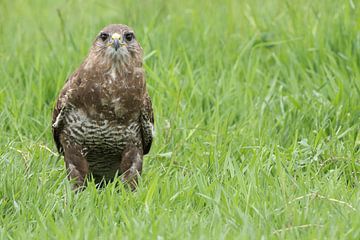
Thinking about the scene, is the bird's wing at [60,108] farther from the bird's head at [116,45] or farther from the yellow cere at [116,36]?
the yellow cere at [116,36]

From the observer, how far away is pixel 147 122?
6406 millimetres

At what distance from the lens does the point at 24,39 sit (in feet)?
29.3

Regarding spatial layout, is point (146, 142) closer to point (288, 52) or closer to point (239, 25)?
point (288, 52)

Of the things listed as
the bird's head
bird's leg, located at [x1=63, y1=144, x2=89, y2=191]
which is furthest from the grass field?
the bird's head

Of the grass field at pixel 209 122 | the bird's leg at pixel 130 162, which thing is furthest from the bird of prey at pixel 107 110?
the grass field at pixel 209 122

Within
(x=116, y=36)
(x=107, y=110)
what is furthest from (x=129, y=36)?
(x=107, y=110)

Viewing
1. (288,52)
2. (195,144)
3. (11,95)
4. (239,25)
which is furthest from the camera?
(239,25)

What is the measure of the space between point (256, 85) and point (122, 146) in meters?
1.95

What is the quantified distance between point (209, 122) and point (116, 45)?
1337mm

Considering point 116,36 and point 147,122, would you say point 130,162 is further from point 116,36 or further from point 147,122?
point 116,36

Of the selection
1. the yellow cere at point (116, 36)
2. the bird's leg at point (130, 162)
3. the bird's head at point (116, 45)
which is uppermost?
the yellow cere at point (116, 36)

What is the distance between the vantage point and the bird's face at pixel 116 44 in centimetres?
625

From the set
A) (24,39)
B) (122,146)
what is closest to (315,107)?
(122,146)

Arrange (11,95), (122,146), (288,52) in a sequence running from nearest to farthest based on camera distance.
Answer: (122,146), (11,95), (288,52)
